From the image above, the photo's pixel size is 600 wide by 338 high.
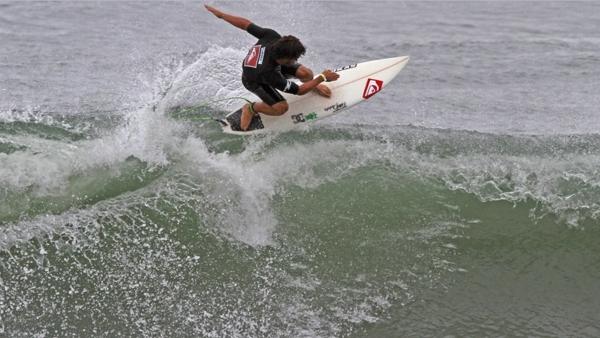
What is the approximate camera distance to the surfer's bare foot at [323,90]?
298 inches

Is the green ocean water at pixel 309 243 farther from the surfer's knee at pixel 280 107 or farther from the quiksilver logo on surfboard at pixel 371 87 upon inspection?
the quiksilver logo on surfboard at pixel 371 87

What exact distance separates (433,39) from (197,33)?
4.90 metres

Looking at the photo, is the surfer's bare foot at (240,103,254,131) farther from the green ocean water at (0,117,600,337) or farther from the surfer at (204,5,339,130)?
the green ocean water at (0,117,600,337)

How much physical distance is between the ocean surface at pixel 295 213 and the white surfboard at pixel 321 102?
301 mm

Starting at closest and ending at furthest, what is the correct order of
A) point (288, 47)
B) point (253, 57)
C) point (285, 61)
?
1. point (288, 47)
2. point (285, 61)
3. point (253, 57)

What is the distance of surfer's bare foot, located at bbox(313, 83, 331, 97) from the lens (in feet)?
24.8

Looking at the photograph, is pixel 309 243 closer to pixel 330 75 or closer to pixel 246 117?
pixel 246 117

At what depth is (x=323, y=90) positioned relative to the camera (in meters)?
7.57

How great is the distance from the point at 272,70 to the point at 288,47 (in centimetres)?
44

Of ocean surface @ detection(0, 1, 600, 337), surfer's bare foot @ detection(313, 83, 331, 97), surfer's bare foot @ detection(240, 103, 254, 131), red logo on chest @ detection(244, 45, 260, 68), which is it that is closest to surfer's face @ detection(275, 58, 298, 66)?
red logo on chest @ detection(244, 45, 260, 68)

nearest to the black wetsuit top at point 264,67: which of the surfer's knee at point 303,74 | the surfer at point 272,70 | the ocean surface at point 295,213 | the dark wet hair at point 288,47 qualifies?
the surfer at point 272,70

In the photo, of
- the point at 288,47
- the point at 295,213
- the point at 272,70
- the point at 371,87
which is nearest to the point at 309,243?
the point at 295,213

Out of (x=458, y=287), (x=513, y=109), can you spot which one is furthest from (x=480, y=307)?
(x=513, y=109)

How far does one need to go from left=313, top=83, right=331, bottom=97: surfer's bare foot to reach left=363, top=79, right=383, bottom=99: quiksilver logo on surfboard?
469 millimetres
